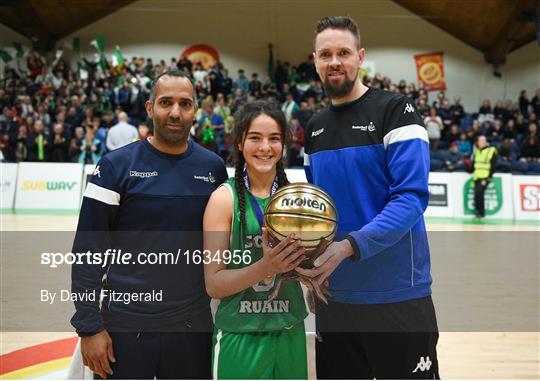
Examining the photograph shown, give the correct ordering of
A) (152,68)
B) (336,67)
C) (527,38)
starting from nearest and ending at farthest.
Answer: (336,67), (152,68), (527,38)

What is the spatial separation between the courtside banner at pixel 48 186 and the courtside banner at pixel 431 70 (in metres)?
15.8

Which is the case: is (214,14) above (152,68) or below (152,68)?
above

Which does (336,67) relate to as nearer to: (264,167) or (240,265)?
(264,167)

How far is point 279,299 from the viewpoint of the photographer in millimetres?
1955

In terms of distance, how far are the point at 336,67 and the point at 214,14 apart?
20.9m

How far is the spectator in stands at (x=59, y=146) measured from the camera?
525 inches

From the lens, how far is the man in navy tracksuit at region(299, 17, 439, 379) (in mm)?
2039

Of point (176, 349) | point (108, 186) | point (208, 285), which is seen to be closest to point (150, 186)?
point (108, 186)

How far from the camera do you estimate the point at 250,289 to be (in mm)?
1959

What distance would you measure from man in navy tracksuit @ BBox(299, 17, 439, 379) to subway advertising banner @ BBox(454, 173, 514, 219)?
10.9 m

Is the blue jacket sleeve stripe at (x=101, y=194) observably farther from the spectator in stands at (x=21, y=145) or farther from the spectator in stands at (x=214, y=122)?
the spectator in stands at (x=21, y=145)

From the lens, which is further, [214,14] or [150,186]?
[214,14]

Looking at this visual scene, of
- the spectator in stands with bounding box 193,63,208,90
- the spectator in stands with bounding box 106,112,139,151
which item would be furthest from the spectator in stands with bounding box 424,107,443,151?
the spectator in stands with bounding box 106,112,139,151

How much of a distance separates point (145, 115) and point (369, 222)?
1509 cm
